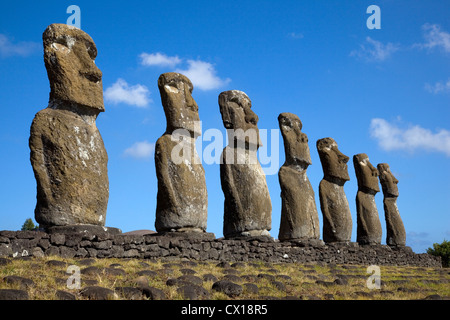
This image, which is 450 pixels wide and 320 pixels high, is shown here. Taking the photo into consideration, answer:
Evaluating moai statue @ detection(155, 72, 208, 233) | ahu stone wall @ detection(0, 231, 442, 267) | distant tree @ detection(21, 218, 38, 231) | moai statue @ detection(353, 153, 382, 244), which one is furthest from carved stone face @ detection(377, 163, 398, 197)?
distant tree @ detection(21, 218, 38, 231)

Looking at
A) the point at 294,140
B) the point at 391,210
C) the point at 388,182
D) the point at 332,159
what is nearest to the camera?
the point at 294,140

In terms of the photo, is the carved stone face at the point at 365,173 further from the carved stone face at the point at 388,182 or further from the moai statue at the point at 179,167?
the moai statue at the point at 179,167

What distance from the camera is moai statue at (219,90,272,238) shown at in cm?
1151

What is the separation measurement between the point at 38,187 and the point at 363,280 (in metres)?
6.20

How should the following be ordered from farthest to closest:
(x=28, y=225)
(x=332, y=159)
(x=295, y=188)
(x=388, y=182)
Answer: (x=28, y=225) < (x=388, y=182) < (x=332, y=159) < (x=295, y=188)

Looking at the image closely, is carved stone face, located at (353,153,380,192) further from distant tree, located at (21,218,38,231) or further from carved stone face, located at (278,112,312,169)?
distant tree, located at (21,218,38,231)

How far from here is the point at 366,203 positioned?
18.3 metres

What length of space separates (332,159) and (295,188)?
340 centimetres

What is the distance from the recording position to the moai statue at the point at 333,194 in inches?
621

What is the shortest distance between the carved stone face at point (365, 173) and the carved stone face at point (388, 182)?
2.04m

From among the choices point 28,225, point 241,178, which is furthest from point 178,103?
point 28,225

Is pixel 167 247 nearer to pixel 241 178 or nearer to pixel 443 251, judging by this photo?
pixel 241 178

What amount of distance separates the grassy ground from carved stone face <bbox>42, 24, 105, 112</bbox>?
9.82 ft
